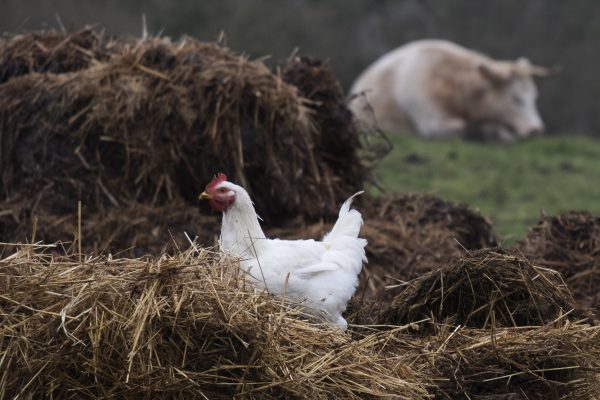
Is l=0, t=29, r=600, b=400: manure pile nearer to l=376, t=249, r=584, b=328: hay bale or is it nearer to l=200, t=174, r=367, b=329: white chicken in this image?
l=376, t=249, r=584, b=328: hay bale

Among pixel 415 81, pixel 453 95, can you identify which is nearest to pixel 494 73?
pixel 453 95

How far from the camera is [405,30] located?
70.9 ft

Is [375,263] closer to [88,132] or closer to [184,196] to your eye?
[184,196]

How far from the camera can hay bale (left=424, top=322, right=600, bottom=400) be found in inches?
197

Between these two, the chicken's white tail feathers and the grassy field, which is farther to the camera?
the grassy field

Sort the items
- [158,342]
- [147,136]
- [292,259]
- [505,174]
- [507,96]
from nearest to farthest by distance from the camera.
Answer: [158,342] < [292,259] < [147,136] < [505,174] < [507,96]

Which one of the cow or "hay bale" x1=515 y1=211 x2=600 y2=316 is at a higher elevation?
"hay bale" x1=515 y1=211 x2=600 y2=316

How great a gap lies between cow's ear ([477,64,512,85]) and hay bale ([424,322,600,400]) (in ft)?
43.1

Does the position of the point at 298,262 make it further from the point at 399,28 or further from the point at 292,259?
the point at 399,28

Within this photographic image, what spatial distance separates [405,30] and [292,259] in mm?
16238

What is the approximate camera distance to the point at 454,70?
1830cm

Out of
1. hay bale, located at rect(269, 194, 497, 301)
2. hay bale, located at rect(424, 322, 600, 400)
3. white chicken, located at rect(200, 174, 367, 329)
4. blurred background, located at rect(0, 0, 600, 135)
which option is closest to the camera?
hay bale, located at rect(424, 322, 600, 400)

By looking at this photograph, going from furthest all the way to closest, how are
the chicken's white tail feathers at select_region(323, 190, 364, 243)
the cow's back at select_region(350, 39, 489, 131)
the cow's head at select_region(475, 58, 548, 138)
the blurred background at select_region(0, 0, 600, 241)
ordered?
the cow's back at select_region(350, 39, 489, 131) → the cow's head at select_region(475, 58, 548, 138) → the blurred background at select_region(0, 0, 600, 241) → the chicken's white tail feathers at select_region(323, 190, 364, 243)

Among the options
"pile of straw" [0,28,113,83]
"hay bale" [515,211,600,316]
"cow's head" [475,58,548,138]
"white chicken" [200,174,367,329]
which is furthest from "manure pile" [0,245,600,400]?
"cow's head" [475,58,548,138]
